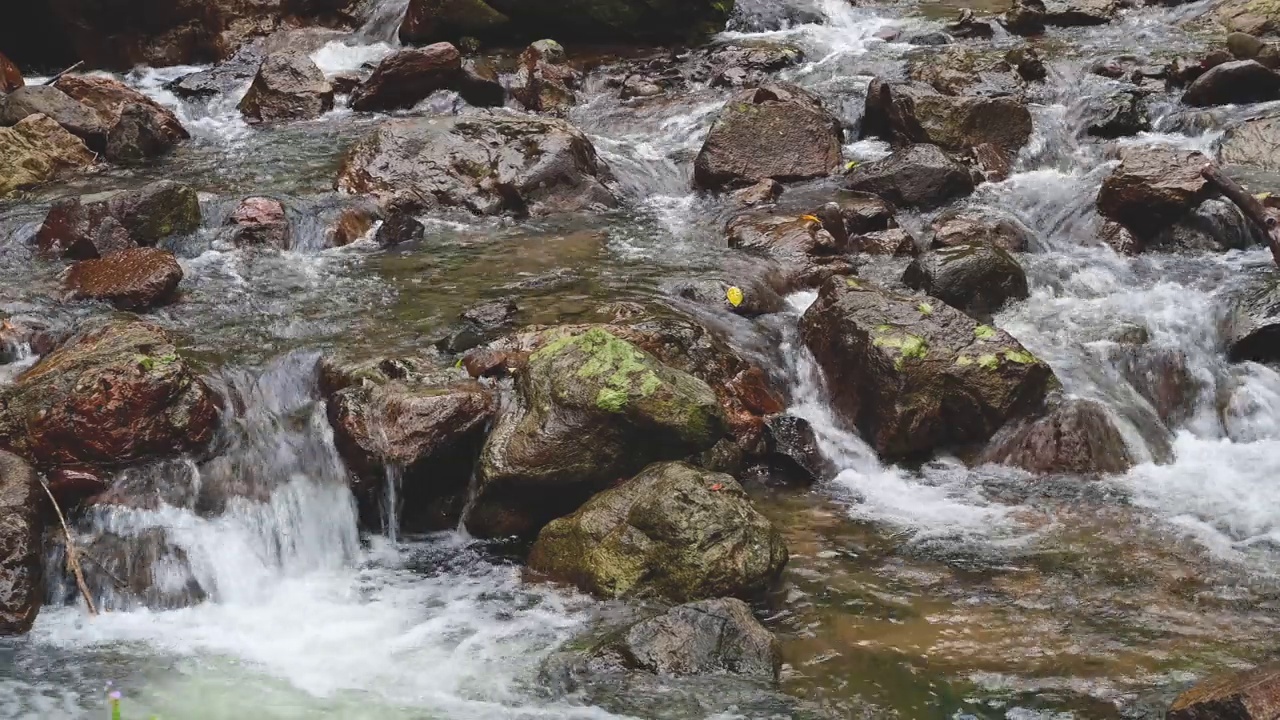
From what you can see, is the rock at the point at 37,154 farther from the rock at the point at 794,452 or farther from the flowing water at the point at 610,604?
the rock at the point at 794,452

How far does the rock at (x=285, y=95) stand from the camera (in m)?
13.9

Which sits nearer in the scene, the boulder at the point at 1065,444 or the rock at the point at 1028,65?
the boulder at the point at 1065,444

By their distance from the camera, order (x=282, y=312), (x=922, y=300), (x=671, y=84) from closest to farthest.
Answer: (x=922, y=300) → (x=282, y=312) → (x=671, y=84)

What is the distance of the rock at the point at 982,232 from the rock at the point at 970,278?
80 centimetres

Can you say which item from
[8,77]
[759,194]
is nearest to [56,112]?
[8,77]

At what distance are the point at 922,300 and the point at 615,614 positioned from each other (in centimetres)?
366

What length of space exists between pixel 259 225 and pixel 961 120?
24.7ft

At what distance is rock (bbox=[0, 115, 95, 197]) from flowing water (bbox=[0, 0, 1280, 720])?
501 millimetres

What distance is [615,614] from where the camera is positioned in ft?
18.0

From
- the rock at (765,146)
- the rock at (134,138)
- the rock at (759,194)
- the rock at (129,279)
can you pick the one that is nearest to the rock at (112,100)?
the rock at (134,138)

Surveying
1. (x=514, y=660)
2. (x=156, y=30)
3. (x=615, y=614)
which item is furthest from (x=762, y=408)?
(x=156, y=30)

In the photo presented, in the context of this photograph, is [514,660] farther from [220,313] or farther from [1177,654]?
[220,313]

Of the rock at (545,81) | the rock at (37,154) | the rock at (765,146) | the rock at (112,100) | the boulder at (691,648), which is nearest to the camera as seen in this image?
the boulder at (691,648)

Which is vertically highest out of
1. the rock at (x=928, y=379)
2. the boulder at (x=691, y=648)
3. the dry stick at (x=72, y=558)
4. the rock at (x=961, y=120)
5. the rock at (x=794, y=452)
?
the rock at (x=961, y=120)
